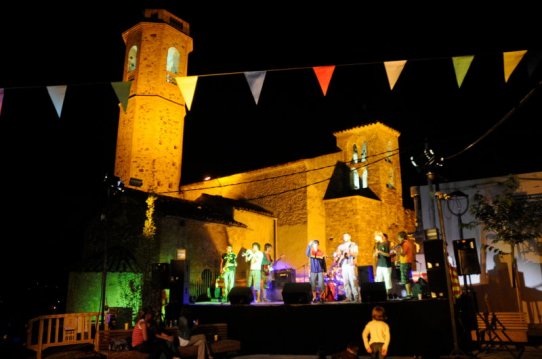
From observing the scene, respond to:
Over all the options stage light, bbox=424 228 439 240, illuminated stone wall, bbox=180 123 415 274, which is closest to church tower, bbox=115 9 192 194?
illuminated stone wall, bbox=180 123 415 274

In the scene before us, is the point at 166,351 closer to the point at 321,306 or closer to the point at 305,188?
the point at 321,306

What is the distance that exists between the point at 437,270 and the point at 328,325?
257cm

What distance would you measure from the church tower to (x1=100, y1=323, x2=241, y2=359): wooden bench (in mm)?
13873

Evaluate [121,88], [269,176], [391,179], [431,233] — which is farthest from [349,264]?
[391,179]

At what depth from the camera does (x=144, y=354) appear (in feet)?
22.9

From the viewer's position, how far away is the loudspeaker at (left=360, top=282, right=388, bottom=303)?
870cm

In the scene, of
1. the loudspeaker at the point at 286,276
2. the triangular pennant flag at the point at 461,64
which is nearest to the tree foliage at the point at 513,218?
the triangular pennant flag at the point at 461,64

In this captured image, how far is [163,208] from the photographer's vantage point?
15477 millimetres

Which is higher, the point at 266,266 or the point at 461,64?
the point at 461,64

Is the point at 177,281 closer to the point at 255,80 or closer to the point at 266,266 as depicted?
the point at 266,266

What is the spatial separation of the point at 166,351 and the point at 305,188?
15254mm

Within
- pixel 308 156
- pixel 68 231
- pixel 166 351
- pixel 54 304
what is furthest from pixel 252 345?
pixel 308 156

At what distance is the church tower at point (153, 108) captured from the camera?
22.1 m

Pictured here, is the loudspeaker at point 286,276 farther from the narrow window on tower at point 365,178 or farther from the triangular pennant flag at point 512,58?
the narrow window on tower at point 365,178
